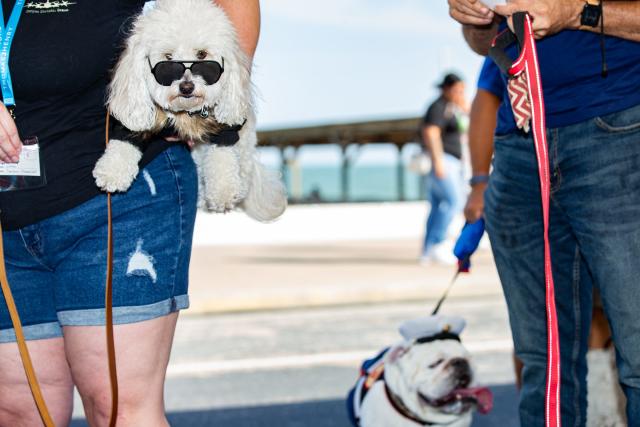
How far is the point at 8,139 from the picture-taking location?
7.59ft

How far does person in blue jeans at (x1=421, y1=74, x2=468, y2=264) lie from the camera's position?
10172 millimetres

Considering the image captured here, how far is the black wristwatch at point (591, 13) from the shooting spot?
8.29 ft

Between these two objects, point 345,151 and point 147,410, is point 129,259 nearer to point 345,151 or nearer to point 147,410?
point 147,410

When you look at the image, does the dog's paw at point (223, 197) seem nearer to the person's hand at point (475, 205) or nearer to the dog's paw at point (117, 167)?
the dog's paw at point (117, 167)

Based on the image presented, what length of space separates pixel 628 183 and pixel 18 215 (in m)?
1.66

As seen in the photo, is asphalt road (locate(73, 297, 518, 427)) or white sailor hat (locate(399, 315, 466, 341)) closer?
white sailor hat (locate(399, 315, 466, 341))

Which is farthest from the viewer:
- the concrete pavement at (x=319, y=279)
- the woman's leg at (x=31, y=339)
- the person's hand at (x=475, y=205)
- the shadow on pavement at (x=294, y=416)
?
the concrete pavement at (x=319, y=279)

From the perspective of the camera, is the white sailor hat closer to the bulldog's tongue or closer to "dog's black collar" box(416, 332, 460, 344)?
"dog's black collar" box(416, 332, 460, 344)

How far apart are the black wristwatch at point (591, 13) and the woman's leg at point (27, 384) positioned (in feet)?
5.46

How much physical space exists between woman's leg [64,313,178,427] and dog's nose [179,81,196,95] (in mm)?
585

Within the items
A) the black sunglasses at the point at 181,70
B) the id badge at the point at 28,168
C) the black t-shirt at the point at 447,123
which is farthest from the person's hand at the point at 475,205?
the black t-shirt at the point at 447,123

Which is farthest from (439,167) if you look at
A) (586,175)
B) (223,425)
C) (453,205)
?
(586,175)

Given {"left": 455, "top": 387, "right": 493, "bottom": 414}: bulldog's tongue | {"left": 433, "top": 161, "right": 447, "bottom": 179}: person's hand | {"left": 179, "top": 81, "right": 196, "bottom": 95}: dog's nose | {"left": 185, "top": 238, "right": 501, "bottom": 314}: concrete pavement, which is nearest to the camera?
{"left": 179, "top": 81, "right": 196, "bottom": 95}: dog's nose

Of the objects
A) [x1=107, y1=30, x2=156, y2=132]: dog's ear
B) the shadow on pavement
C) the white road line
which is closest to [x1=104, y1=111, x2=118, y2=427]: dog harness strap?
[x1=107, y1=30, x2=156, y2=132]: dog's ear
